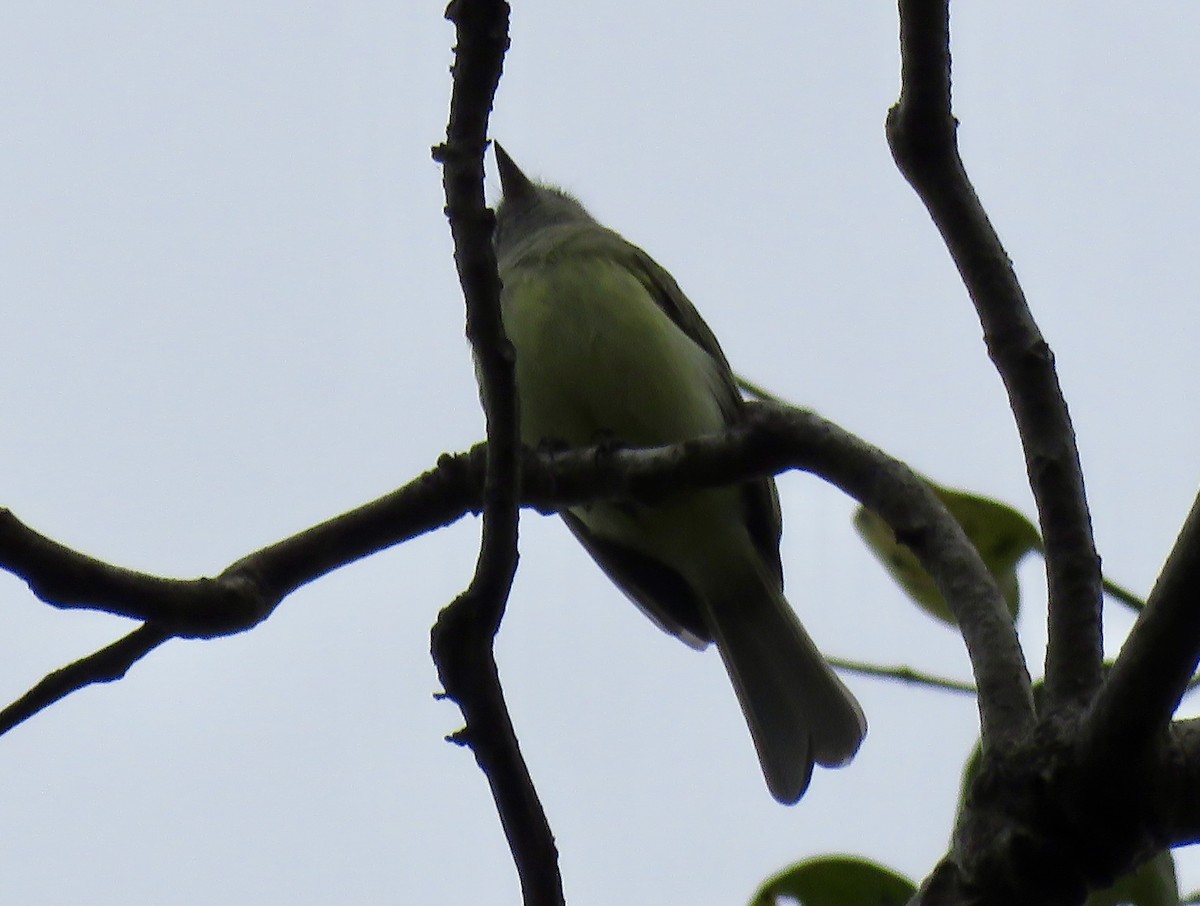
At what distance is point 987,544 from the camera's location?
292 centimetres

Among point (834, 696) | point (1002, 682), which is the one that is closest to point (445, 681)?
point (1002, 682)

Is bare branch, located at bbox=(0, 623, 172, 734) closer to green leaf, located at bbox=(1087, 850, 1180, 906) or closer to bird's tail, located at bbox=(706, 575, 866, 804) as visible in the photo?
green leaf, located at bbox=(1087, 850, 1180, 906)

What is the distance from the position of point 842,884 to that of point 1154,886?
1.68ft

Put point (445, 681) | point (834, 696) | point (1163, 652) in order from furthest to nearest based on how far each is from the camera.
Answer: point (834, 696)
point (445, 681)
point (1163, 652)

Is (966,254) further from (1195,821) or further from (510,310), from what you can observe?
(510,310)

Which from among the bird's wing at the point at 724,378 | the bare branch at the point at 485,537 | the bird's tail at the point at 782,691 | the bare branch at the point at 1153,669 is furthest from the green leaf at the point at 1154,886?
the bird's wing at the point at 724,378

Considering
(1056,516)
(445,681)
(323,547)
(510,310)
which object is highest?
(510,310)

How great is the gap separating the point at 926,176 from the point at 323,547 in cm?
131

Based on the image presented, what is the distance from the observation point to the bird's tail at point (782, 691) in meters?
4.66

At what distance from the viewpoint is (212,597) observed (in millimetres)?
2543

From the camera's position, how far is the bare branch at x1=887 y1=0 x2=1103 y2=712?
2254mm

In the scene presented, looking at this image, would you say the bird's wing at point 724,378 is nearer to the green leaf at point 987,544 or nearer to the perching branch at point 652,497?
the perching branch at point 652,497

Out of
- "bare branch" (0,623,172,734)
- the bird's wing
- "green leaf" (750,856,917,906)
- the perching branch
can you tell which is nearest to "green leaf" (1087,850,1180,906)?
"green leaf" (750,856,917,906)

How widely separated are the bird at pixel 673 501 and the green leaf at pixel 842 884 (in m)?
1.80
